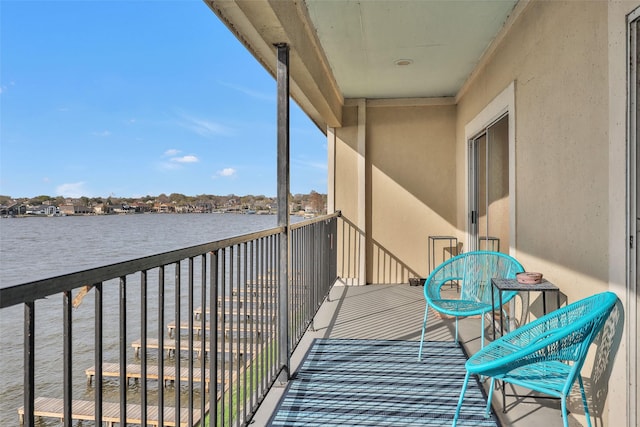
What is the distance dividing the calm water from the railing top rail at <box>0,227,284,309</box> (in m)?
0.02

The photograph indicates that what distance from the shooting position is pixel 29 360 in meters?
0.76

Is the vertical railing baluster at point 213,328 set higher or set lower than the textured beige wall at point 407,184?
lower

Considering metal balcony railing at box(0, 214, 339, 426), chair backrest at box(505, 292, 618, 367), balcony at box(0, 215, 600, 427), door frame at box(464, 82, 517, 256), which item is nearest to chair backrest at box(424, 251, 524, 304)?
door frame at box(464, 82, 517, 256)

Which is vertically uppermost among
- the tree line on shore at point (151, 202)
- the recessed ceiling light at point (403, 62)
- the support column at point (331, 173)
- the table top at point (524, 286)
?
the recessed ceiling light at point (403, 62)

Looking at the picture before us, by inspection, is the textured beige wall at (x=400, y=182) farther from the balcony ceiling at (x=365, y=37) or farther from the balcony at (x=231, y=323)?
the balcony ceiling at (x=365, y=37)

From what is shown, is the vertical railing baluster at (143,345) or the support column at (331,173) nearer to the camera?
the vertical railing baluster at (143,345)

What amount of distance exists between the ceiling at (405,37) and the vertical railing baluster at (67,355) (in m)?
2.77

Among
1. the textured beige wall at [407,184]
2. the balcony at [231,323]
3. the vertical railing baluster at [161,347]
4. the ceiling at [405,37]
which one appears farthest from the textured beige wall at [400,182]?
the vertical railing baluster at [161,347]

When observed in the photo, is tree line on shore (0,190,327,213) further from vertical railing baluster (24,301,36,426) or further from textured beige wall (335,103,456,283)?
vertical railing baluster (24,301,36,426)

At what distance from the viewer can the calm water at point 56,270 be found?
0.96m

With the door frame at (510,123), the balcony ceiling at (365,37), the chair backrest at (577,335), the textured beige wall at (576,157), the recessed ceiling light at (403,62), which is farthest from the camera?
the recessed ceiling light at (403,62)

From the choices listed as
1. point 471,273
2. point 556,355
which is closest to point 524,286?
point 556,355

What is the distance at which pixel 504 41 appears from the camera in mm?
3447

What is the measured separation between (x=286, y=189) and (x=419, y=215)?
3.44m
